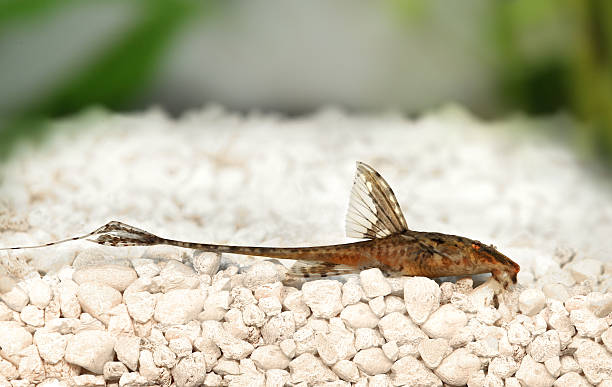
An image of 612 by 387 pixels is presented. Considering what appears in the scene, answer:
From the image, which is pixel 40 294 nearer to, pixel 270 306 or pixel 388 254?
pixel 270 306

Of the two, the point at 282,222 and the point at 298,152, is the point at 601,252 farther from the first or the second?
the point at 298,152

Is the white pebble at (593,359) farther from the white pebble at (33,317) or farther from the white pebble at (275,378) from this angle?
the white pebble at (33,317)

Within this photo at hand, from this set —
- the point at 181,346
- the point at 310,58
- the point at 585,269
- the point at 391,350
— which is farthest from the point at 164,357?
the point at 310,58

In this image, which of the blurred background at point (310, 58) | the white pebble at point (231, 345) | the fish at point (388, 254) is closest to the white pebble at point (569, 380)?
the fish at point (388, 254)

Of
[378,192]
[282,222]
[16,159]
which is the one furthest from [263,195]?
[16,159]

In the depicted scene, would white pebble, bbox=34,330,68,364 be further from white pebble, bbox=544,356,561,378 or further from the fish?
white pebble, bbox=544,356,561,378

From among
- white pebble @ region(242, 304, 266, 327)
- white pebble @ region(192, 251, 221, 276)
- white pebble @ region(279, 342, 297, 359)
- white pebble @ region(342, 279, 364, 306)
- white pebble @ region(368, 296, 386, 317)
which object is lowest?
white pebble @ region(279, 342, 297, 359)

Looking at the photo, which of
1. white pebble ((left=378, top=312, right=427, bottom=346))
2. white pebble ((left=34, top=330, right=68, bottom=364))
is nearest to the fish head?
white pebble ((left=378, top=312, right=427, bottom=346))
